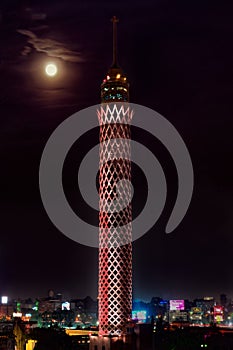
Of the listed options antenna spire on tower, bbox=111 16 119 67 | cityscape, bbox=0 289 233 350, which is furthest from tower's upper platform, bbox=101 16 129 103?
cityscape, bbox=0 289 233 350

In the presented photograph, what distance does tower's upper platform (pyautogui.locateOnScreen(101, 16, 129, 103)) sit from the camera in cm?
3194

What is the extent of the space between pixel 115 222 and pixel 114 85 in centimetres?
714

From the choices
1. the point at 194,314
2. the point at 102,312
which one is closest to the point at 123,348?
the point at 102,312

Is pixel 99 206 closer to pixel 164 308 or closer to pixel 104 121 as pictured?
pixel 104 121

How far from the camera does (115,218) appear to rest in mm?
30359

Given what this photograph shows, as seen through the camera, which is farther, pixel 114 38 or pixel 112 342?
pixel 114 38

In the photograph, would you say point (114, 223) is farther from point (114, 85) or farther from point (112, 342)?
point (114, 85)

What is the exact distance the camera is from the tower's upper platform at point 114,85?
3194 cm

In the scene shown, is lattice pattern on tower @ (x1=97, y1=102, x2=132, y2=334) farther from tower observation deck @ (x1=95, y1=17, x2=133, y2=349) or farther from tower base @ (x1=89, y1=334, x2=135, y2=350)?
tower base @ (x1=89, y1=334, x2=135, y2=350)

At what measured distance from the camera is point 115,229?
3033 centimetres

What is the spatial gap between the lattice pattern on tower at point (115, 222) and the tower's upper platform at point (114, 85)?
637 millimetres

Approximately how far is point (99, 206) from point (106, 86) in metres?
6.30

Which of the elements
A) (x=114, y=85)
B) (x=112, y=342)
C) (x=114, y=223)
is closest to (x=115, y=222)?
(x=114, y=223)

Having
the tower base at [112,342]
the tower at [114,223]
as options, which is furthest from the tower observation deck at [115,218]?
the tower base at [112,342]
